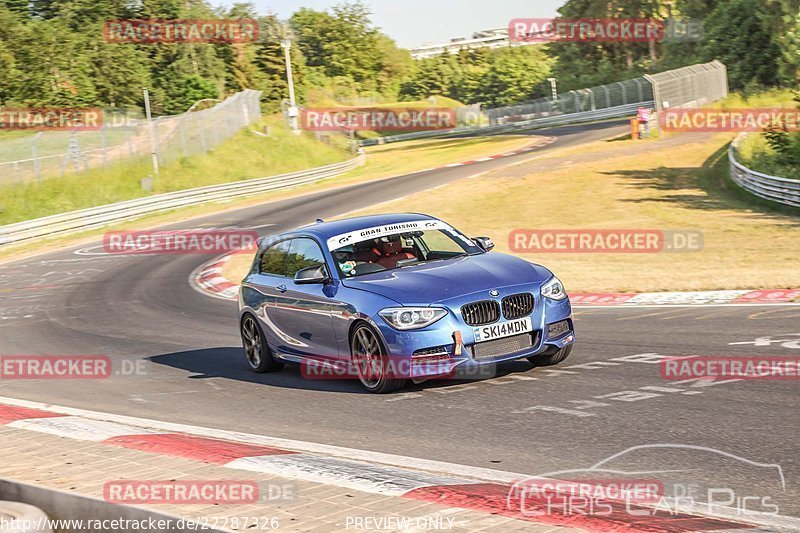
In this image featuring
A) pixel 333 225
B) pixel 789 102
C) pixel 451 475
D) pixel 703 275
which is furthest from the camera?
pixel 789 102

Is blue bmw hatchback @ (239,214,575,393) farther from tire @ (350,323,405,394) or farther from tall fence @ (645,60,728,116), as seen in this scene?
tall fence @ (645,60,728,116)

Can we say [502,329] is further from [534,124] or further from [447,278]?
[534,124]

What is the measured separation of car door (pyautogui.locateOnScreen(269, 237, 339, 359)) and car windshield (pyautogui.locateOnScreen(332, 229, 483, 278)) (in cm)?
26

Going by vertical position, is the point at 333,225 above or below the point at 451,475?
above

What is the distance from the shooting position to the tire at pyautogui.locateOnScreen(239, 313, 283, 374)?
1188 centimetres

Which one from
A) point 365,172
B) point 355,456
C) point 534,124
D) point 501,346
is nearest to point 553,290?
point 501,346

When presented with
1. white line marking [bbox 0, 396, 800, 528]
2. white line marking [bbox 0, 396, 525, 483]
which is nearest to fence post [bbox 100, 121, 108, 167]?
white line marking [bbox 0, 396, 525, 483]

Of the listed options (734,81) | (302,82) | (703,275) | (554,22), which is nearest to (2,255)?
(703,275)

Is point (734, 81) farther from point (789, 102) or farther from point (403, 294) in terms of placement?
point (403, 294)

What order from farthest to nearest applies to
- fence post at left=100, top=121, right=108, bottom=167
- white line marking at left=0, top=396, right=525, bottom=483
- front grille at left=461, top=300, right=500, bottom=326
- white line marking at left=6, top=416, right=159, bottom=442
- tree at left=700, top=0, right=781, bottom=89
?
tree at left=700, top=0, right=781, bottom=89, fence post at left=100, top=121, right=108, bottom=167, front grille at left=461, top=300, right=500, bottom=326, white line marking at left=6, top=416, right=159, bottom=442, white line marking at left=0, top=396, right=525, bottom=483

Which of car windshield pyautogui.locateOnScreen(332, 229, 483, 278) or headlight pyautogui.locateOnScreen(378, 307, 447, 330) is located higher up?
car windshield pyautogui.locateOnScreen(332, 229, 483, 278)

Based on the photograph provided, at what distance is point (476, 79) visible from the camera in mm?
121562

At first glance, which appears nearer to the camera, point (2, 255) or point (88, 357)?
point (88, 357)

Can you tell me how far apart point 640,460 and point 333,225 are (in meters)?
5.38
